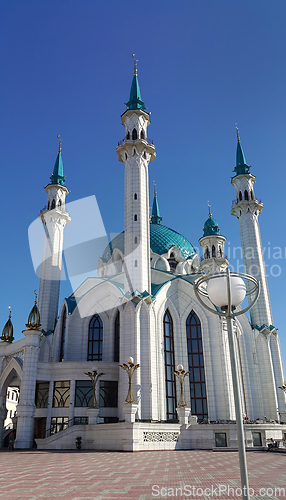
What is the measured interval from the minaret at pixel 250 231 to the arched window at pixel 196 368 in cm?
693

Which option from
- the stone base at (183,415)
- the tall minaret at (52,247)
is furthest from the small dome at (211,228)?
the stone base at (183,415)

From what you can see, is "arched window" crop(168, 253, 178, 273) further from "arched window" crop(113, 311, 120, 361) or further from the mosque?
"arched window" crop(113, 311, 120, 361)

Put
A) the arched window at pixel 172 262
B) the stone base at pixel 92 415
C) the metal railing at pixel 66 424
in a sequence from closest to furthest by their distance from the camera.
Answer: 1. the stone base at pixel 92 415
2. the metal railing at pixel 66 424
3. the arched window at pixel 172 262

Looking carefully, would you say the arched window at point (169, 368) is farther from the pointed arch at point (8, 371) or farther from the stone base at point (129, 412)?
the pointed arch at point (8, 371)

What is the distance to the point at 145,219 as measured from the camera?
33250 millimetres

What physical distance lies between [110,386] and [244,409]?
38.9ft

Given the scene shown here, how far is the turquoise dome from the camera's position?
42.3 metres

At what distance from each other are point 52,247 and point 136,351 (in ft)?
50.6

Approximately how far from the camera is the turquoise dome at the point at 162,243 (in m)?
42.3

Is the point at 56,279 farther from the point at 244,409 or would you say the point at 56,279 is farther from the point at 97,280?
the point at 244,409

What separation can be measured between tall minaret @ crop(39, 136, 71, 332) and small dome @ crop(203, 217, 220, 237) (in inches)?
579

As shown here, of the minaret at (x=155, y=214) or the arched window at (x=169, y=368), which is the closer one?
the arched window at (x=169, y=368)

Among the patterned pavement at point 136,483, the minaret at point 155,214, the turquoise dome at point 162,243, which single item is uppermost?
the minaret at point 155,214

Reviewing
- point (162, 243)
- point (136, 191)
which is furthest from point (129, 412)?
point (162, 243)
